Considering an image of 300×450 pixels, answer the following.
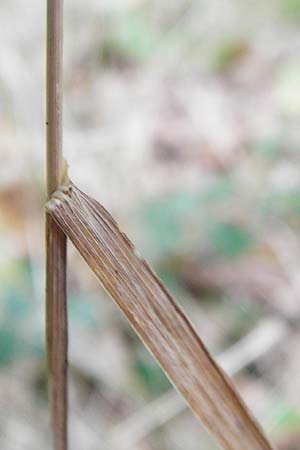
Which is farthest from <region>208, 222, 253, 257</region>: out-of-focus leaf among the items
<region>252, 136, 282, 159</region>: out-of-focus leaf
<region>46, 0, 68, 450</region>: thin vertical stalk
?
<region>46, 0, 68, 450</region>: thin vertical stalk

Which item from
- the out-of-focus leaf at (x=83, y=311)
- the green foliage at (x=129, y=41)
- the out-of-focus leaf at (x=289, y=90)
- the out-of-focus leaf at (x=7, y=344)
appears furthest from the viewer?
the green foliage at (x=129, y=41)

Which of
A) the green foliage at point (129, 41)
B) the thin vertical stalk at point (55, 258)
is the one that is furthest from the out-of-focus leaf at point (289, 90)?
the thin vertical stalk at point (55, 258)

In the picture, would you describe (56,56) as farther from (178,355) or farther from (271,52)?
(271,52)

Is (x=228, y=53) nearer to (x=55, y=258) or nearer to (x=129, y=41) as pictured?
(x=129, y=41)

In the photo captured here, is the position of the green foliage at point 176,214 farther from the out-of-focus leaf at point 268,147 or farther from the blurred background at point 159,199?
the out-of-focus leaf at point 268,147

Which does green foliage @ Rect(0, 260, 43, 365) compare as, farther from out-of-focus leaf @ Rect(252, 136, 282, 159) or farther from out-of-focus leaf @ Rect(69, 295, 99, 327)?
out-of-focus leaf @ Rect(252, 136, 282, 159)

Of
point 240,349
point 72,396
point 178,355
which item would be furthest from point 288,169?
point 178,355
